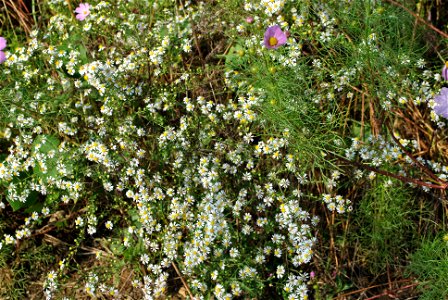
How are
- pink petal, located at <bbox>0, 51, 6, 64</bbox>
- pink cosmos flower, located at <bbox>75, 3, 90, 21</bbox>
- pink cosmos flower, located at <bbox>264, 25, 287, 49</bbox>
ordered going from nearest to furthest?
pink cosmos flower, located at <bbox>264, 25, 287, 49</bbox> < pink petal, located at <bbox>0, 51, 6, 64</bbox> < pink cosmos flower, located at <bbox>75, 3, 90, 21</bbox>

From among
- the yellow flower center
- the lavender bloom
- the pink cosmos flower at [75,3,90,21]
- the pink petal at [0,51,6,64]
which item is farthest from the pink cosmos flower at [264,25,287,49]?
the pink petal at [0,51,6,64]

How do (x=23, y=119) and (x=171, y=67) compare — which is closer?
(x=23, y=119)

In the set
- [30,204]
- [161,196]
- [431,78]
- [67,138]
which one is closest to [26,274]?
[30,204]

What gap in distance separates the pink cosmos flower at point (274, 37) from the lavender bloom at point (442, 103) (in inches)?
29.3

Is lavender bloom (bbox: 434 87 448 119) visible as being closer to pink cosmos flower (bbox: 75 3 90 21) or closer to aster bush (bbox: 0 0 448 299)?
aster bush (bbox: 0 0 448 299)

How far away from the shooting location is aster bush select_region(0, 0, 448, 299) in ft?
7.59

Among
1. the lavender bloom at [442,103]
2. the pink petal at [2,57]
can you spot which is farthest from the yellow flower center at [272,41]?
the pink petal at [2,57]

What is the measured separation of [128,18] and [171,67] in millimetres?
330

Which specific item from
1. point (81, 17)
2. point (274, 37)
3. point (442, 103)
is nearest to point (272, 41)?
point (274, 37)

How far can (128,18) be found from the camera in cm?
263

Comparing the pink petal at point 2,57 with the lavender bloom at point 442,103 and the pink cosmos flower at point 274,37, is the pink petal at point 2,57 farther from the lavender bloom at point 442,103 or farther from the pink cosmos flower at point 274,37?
the lavender bloom at point 442,103

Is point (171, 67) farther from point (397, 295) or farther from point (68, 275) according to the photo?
point (397, 295)

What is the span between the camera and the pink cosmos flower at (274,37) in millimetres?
2254

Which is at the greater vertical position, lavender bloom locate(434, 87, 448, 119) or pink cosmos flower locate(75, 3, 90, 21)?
pink cosmos flower locate(75, 3, 90, 21)
